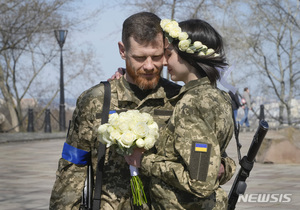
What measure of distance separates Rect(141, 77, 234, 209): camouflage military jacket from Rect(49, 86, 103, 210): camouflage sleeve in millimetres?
527

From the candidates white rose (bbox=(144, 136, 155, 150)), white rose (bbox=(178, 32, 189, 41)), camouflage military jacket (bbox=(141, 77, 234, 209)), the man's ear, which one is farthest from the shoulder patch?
the man's ear

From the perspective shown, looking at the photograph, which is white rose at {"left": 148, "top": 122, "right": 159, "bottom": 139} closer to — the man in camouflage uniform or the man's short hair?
the man in camouflage uniform

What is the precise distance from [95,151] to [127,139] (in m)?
0.51

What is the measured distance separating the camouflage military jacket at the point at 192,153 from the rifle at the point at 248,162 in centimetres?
65

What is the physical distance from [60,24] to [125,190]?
24.1 meters

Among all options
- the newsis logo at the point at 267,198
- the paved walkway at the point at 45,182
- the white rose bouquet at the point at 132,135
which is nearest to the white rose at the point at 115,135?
the white rose bouquet at the point at 132,135

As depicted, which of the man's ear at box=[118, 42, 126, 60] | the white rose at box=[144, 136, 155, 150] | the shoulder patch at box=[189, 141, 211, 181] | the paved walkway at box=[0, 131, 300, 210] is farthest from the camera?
the paved walkway at box=[0, 131, 300, 210]

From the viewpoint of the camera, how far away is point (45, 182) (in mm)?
10305

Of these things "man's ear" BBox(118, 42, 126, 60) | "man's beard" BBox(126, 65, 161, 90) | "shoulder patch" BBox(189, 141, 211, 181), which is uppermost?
"man's ear" BBox(118, 42, 126, 60)

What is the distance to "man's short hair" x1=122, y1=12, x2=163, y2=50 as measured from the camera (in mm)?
3463

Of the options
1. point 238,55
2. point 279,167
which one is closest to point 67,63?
point 238,55

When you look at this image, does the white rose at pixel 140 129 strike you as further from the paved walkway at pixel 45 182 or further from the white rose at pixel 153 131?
the paved walkway at pixel 45 182

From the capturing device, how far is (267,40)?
36.8 meters

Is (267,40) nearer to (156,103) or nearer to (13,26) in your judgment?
(13,26)
